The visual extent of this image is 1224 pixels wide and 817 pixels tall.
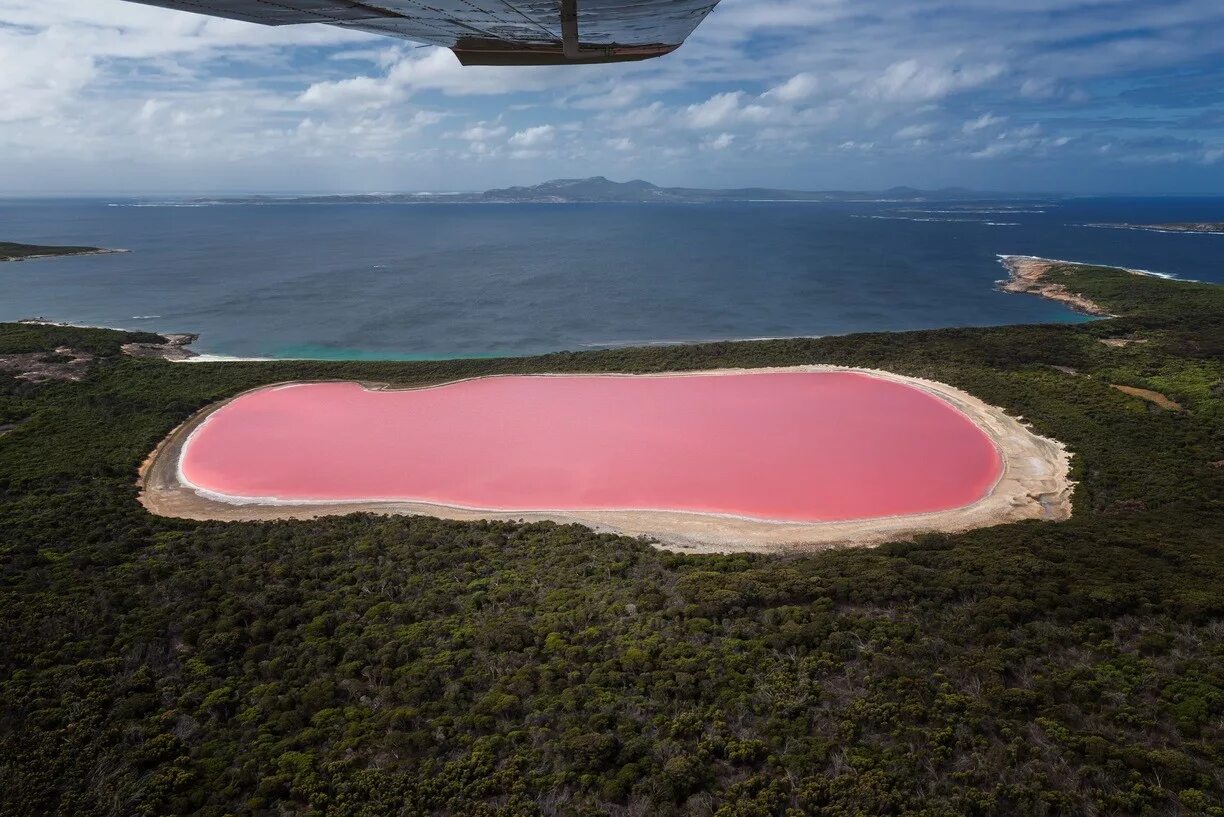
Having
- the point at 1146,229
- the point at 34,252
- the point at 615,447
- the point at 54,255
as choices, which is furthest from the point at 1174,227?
the point at 34,252

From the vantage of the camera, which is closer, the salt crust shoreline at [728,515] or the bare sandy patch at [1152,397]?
the salt crust shoreline at [728,515]

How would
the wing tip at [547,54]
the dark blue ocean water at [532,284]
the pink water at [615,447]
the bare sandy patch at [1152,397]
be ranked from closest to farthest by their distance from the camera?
the wing tip at [547,54] < the pink water at [615,447] < the bare sandy patch at [1152,397] < the dark blue ocean water at [532,284]

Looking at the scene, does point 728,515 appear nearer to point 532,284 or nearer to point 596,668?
point 596,668

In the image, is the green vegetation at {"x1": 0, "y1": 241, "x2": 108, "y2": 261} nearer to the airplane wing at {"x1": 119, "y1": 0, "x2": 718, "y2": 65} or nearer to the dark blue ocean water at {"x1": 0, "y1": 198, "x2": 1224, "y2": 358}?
the dark blue ocean water at {"x1": 0, "y1": 198, "x2": 1224, "y2": 358}

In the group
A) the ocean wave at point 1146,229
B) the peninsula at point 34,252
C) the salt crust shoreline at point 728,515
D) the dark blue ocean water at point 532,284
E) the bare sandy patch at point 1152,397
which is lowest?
the salt crust shoreline at point 728,515

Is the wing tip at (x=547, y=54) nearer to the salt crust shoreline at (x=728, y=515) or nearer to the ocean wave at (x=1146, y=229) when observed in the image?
the salt crust shoreline at (x=728, y=515)

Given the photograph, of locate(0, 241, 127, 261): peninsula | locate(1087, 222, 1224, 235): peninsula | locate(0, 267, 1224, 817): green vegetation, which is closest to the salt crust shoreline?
locate(0, 267, 1224, 817): green vegetation

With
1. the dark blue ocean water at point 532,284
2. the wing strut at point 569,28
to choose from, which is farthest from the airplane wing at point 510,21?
the dark blue ocean water at point 532,284

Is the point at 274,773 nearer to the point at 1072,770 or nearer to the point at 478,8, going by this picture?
the point at 478,8
